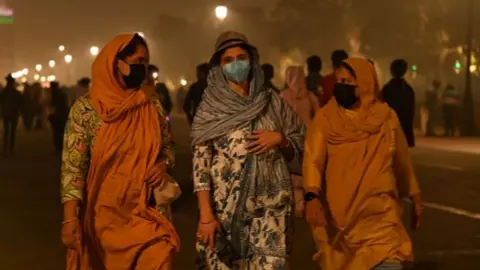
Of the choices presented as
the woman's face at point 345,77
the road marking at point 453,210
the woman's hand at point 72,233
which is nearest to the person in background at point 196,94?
the road marking at point 453,210

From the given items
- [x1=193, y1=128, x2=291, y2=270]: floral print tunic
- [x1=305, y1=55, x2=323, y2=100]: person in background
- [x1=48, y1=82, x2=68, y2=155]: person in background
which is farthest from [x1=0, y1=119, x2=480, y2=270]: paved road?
[x1=193, y1=128, x2=291, y2=270]: floral print tunic

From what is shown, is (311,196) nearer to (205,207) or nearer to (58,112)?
(205,207)

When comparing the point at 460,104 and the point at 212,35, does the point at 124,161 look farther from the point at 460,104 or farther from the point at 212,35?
the point at 212,35

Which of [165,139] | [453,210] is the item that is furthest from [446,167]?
[165,139]

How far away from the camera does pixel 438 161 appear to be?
61.9ft

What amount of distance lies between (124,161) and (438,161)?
14746 millimetres

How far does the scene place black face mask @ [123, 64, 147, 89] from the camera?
4.99 metres

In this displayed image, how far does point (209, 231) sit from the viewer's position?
502 centimetres

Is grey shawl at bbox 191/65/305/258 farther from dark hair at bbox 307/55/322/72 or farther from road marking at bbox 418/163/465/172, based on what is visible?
road marking at bbox 418/163/465/172

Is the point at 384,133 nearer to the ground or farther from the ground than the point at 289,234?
farther from the ground

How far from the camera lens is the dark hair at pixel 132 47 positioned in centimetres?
501

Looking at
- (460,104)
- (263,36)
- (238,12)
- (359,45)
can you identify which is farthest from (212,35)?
(460,104)

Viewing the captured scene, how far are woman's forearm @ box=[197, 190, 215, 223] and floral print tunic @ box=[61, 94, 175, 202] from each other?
0.66m

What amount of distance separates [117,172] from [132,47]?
71 centimetres
